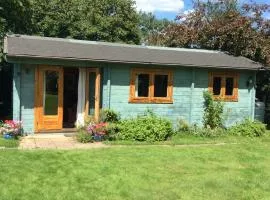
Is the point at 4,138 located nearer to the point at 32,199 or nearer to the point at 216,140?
the point at 32,199

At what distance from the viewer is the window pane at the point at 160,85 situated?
15.7 m

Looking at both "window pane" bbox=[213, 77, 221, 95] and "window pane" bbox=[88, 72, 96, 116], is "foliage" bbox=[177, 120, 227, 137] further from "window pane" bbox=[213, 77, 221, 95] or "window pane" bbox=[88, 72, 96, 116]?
"window pane" bbox=[88, 72, 96, 116]

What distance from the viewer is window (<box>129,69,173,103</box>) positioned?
50.1 ft

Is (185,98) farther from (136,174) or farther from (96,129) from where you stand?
(136,174)

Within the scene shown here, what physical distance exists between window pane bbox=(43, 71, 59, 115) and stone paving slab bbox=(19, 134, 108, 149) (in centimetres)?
95

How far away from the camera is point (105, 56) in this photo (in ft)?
48.3

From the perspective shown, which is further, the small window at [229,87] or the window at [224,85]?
the small window at [229,87]

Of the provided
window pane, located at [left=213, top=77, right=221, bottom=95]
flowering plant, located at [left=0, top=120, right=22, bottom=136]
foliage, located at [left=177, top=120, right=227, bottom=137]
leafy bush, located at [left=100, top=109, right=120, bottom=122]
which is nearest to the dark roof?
window pane, located at [left=213, top=77, right=221, bottom=95]

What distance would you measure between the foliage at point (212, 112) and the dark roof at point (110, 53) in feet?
4.12

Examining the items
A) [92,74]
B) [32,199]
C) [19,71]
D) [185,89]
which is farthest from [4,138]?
[185,89]

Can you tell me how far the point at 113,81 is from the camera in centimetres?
1495

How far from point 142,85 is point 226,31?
7299 mm

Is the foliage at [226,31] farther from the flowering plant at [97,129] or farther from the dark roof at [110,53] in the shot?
the flowering plant at [97,129]

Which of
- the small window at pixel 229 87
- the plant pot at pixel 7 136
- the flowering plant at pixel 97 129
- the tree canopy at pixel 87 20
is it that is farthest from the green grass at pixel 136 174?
the tree canopy at pixel 87 20
